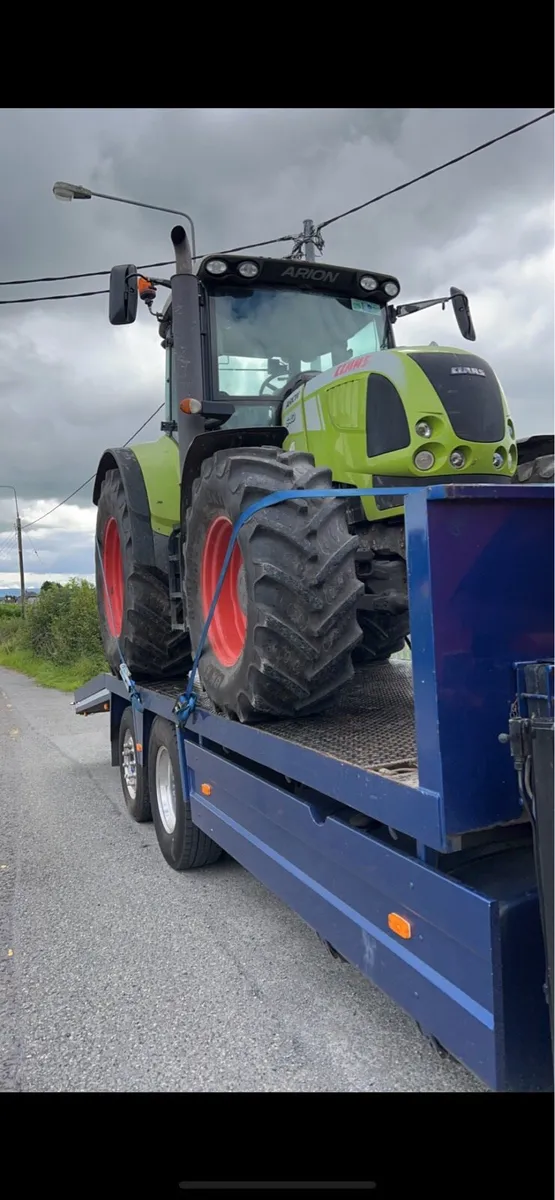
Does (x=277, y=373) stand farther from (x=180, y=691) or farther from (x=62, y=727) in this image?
(x=62, y=727)

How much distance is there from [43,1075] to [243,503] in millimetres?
2226

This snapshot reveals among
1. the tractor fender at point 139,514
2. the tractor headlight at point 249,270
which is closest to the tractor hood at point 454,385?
the tractor headlight at point 249,270

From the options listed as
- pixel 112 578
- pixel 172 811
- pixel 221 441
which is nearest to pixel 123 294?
pixel 221 441

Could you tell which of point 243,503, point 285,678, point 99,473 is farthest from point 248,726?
point 99,473

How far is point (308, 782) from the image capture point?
8.91 feet

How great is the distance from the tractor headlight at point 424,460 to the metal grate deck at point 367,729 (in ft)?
3.54

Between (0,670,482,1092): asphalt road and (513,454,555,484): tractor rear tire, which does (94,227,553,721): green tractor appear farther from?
(0,670,482,1092): asphalt road

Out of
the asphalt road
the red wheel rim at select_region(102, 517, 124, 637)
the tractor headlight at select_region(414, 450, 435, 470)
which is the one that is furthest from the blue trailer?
the red wheel rim at select_region(102, 517, 124, 637)

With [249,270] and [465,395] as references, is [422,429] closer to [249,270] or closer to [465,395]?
[465,395]

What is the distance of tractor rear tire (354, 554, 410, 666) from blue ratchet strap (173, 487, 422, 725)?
0.54m

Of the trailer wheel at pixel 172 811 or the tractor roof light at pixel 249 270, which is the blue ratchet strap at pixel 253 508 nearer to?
the trailer wheel at pixel 172 811

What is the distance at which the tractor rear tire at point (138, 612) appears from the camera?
17.0 feet

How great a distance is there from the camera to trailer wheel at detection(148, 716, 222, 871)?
4.54m

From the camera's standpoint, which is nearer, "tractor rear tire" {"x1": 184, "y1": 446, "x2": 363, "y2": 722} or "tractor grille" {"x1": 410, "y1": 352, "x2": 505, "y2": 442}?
"tractor rear tire" {"x1": 184, "y1": 446, "x2": 363, "y2": 722}
